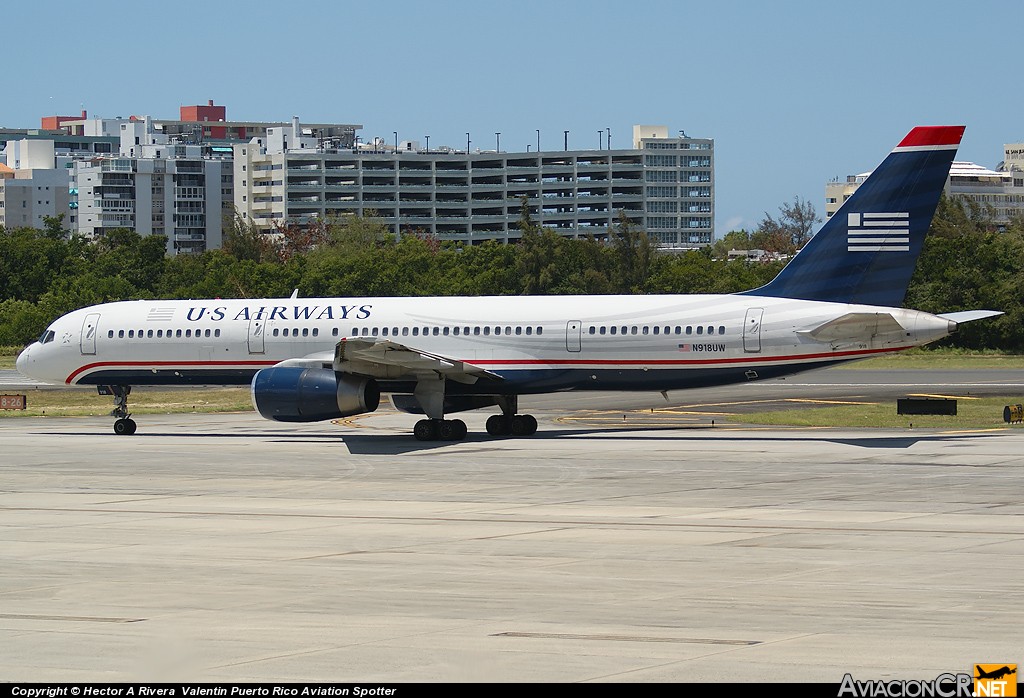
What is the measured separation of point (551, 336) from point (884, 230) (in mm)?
9083

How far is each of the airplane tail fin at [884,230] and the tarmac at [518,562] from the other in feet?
13.2

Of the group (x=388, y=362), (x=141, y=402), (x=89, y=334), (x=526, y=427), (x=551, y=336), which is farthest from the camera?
(x=141, y=402)

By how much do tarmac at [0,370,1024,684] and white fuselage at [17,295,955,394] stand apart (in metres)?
2.59

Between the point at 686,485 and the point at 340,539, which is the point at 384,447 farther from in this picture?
the point at 340,539

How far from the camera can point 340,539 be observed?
2030cm

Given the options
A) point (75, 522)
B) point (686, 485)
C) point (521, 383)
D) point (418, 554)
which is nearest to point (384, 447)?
point (521, 383)

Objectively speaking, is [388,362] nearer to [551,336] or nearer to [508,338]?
[508,338]

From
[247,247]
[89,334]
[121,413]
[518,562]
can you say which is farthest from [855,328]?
[247,247]

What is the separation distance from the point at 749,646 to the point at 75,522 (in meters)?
13.3

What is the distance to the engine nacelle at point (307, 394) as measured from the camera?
116 feet

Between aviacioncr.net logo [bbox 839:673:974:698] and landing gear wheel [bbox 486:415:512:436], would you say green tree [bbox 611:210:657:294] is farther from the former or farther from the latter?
aviacioncr.net logo [bbox 839:673:974:698]

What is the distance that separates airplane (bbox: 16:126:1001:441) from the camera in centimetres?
3497

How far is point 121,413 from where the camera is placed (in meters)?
42.0

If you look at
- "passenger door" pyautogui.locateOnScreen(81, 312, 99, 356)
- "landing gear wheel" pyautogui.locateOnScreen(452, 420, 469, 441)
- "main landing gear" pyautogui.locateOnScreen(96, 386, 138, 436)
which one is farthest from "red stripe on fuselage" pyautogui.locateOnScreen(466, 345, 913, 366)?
"passenger door" pyautogui.locateOnScreen(81, 312, 99, 356)
